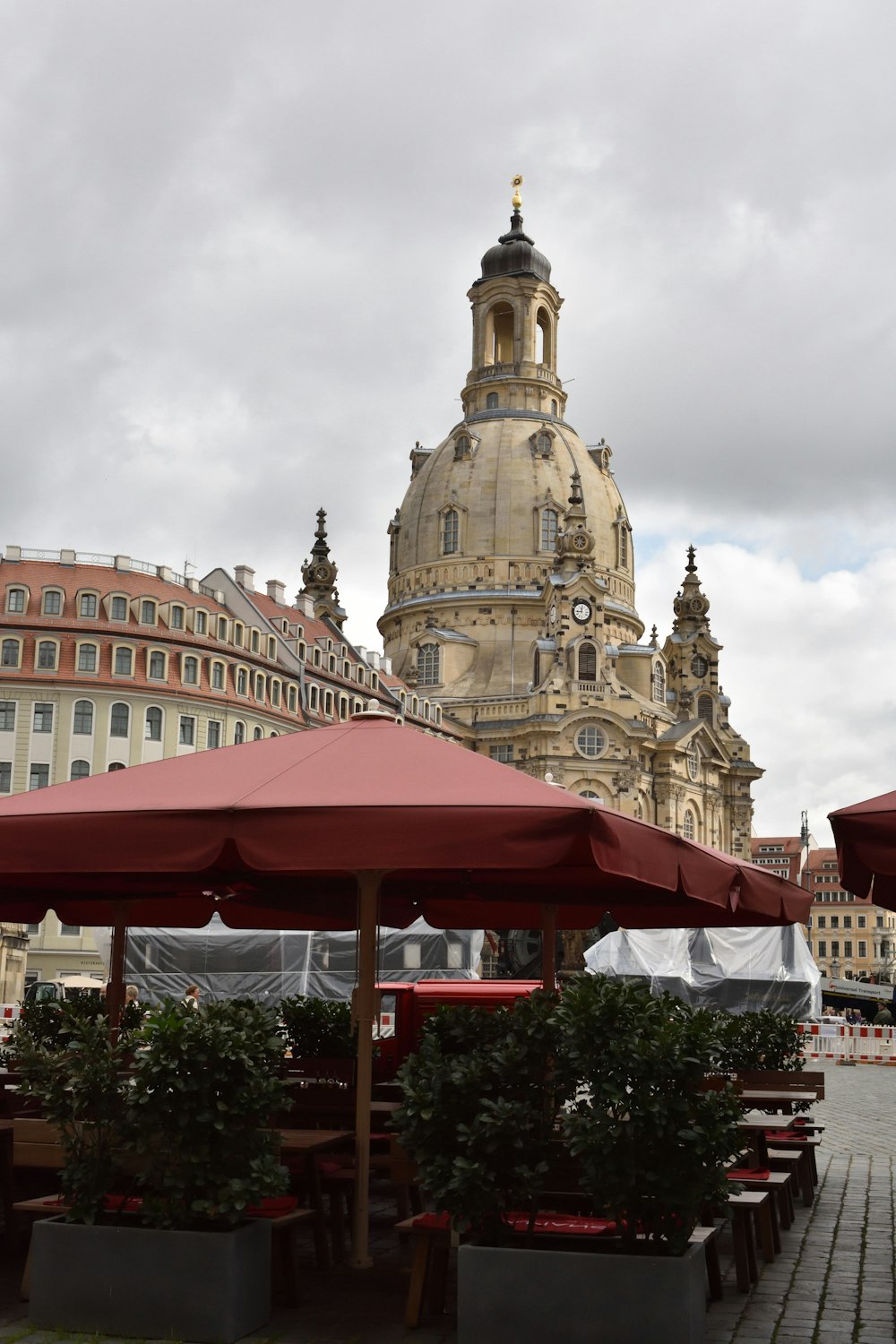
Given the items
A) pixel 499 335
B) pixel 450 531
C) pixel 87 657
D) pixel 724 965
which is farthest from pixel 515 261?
pixel 724 965

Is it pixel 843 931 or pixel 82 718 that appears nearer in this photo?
pixel 82 718

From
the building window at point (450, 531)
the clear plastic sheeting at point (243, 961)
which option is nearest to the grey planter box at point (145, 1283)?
the clear plastic sheeting at point (243, 961)

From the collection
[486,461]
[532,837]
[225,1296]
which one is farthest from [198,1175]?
[486,461]

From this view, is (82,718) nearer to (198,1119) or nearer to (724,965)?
(724,965)

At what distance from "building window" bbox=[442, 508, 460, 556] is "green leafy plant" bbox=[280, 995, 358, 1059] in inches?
3893

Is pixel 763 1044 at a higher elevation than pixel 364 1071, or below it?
higher

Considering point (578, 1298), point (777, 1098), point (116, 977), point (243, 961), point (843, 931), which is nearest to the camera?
point (578, 1298)

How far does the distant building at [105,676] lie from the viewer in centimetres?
6153

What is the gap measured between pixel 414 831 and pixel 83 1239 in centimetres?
277

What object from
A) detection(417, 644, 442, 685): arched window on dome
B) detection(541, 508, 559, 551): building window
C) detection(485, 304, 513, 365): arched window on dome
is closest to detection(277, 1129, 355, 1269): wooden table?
detection(417, 644, 442, 685): arched window on dome

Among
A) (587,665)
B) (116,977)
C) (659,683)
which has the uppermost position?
(659,683)

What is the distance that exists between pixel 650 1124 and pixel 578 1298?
35.6 inches

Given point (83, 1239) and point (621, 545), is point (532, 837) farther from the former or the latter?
point (621, 545)

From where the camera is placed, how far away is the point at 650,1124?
7.63m
